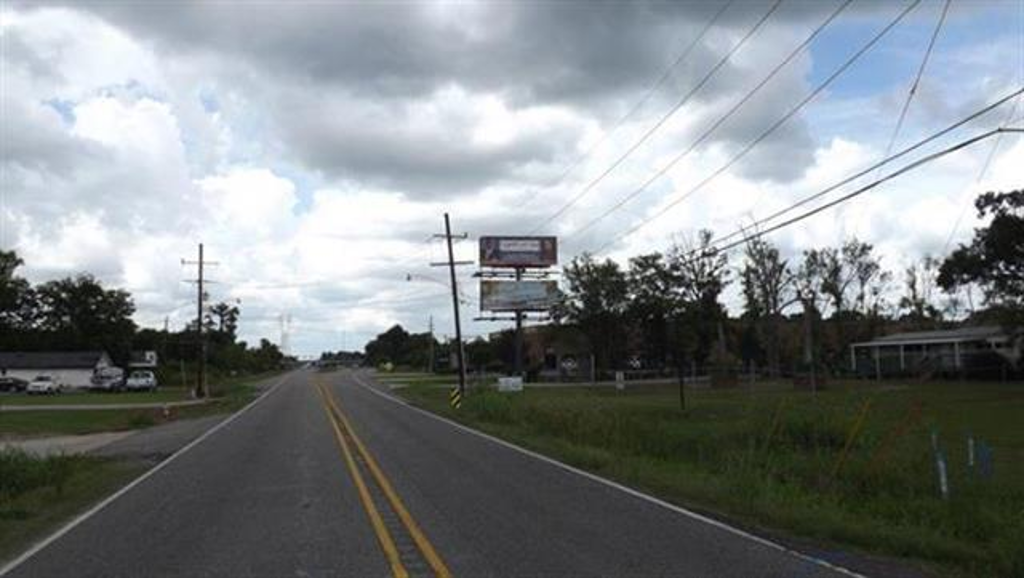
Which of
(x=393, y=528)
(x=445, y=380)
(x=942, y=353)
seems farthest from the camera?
(x=445, y=380)

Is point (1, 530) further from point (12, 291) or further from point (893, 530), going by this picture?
point (12, 291)

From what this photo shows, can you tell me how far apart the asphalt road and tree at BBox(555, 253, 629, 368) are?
9487 cm

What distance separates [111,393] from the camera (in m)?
94.4

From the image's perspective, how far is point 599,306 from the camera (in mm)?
118625

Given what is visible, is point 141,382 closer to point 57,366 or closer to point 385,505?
point 57,366

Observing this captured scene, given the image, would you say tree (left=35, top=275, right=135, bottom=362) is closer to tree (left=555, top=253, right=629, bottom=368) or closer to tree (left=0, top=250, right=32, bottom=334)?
tree (left=0, top=250, right=32, bottom=334)

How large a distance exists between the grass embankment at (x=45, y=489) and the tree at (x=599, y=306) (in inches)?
3652

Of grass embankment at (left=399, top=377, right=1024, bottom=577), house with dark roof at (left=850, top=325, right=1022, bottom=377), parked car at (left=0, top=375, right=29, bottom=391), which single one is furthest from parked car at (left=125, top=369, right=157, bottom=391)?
grass embankment at (left=399, top=377, right=1024, bottom=577)

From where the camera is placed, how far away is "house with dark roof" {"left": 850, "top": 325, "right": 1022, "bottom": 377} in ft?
256

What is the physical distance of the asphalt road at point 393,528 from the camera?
10.9 meters

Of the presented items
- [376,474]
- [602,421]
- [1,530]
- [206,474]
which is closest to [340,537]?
[1,530]

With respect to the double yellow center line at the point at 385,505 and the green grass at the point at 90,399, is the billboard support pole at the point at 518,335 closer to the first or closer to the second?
the green grass at the point at 90,399

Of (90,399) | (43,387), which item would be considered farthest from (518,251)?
(43,387)

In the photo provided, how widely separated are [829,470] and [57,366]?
111647mm
